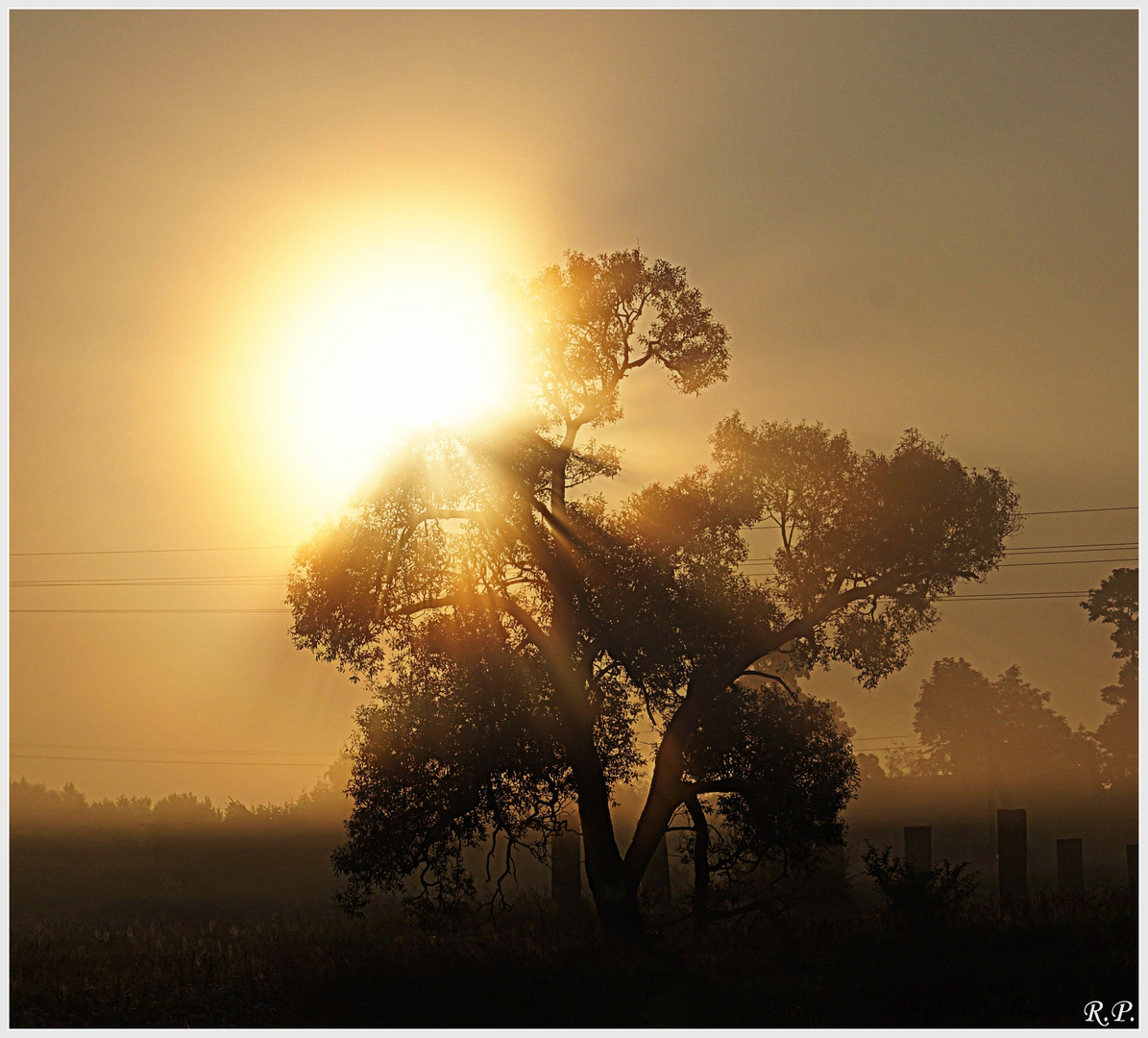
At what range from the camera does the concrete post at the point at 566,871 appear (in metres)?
24.1

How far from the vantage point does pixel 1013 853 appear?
92.8 ft

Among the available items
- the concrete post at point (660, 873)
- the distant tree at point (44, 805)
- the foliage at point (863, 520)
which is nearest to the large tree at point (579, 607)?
the foliage at point (863, 520)

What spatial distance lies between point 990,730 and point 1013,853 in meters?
46.4

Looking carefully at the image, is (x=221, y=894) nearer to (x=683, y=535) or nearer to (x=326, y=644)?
(x=326, y=644)

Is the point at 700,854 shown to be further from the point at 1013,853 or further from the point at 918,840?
the point at 918,840

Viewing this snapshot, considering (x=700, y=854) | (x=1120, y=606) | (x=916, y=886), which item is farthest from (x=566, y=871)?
(x=1120, y=606)

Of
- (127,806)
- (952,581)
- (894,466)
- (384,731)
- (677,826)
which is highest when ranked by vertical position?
(894,466)

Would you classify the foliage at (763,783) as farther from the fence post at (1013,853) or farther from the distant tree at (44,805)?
the distant tree at (44,805)

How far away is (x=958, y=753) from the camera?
71562mm

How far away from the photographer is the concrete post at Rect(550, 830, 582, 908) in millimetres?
24078

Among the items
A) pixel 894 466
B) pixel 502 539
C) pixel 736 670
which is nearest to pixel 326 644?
pixel 502 539

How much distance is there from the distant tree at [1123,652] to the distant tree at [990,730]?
6934 mm

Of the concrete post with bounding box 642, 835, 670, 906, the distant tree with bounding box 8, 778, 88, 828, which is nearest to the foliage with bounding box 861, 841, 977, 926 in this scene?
the concrete post with bounding box 642, 835, 670, 906

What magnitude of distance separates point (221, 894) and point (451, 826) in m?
19.6
